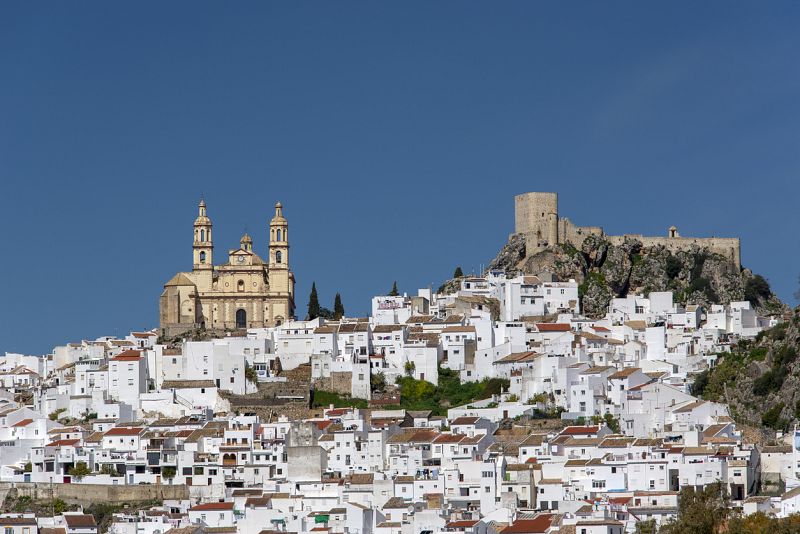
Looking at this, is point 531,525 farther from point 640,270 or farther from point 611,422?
point 640,270

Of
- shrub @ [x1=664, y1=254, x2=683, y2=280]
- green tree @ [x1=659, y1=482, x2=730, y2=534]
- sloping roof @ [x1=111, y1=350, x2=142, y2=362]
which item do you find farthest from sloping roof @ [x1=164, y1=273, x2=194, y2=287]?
green tree @ [x1=659, y1=482, x2=730, y2=534]

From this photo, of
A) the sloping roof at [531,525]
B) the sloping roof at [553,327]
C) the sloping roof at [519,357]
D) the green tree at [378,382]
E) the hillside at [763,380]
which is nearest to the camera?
the sloping roof at [531,525]

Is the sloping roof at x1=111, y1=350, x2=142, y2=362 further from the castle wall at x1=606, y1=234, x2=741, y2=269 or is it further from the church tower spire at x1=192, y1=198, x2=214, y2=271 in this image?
the castle wall at x1=606, y1=234, x2=741, y2=269

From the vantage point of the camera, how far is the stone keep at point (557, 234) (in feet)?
323

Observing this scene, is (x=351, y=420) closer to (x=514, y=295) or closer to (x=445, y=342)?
(x=445, y=342)

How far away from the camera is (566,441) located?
2699 inches

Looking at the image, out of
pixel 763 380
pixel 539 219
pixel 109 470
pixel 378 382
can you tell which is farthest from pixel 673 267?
pixel 109 470

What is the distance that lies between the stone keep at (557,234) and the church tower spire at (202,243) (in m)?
16.0

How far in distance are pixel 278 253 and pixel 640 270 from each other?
17931 millimetres

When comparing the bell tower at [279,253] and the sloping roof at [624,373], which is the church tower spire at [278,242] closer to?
the bell tower at [279,253]

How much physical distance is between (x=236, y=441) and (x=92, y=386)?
10737 mm

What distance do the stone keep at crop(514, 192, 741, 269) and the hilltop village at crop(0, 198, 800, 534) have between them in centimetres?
412

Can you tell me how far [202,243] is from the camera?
3735 inches

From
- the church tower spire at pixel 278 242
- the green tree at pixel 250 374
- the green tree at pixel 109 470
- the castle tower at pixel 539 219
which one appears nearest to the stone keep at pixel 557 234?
the castle tower at pixel 539 219
